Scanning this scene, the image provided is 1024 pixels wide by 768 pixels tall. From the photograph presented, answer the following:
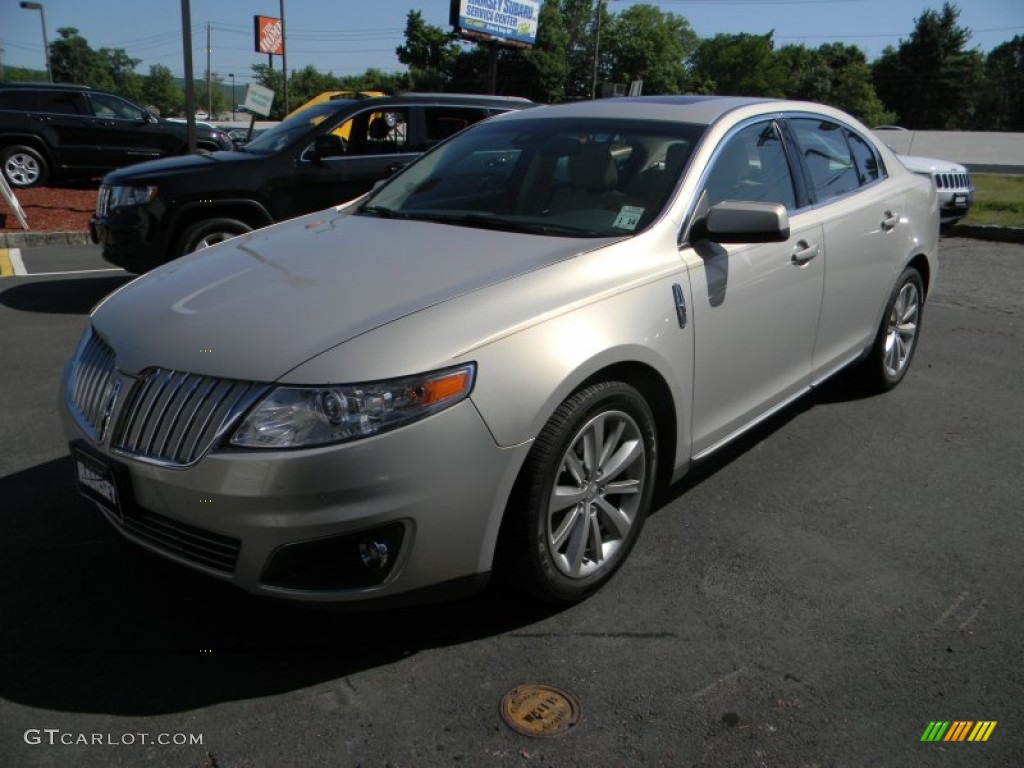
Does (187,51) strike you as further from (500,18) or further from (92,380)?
(500,18)

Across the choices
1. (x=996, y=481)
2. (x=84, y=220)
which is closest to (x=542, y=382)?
(x=996, y=481)

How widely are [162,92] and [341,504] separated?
153635 millimetres

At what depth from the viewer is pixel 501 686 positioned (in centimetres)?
257

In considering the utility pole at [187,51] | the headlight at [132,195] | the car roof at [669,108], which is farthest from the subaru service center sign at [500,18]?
the car roof at [669,108]

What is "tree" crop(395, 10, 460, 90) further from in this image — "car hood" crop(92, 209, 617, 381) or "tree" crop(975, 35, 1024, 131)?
"car hood" crop(92, 209, 617, 381)

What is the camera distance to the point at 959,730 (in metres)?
2.42

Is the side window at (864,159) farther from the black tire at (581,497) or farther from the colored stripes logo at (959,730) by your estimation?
the colored stripes logo at (959,730)

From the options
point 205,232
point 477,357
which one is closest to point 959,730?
point 477,357

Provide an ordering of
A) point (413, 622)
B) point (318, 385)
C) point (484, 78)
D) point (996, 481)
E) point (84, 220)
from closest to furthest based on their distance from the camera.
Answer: point (318, 385), point (413, 622), point (996, 481), point (84, 220), point (484, 78)

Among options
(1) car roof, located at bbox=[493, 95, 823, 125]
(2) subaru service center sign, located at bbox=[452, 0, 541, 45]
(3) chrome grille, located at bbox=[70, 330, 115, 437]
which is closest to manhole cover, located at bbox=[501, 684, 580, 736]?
(3) chrome grille, located at bbox=[70, 330, 115, 437]

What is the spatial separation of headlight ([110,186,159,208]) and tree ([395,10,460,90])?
82.5 metres

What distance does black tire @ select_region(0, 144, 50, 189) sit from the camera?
1434 centimetres

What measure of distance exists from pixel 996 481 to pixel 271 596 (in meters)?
3.34

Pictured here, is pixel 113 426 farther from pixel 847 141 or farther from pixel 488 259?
pixel 847 141
